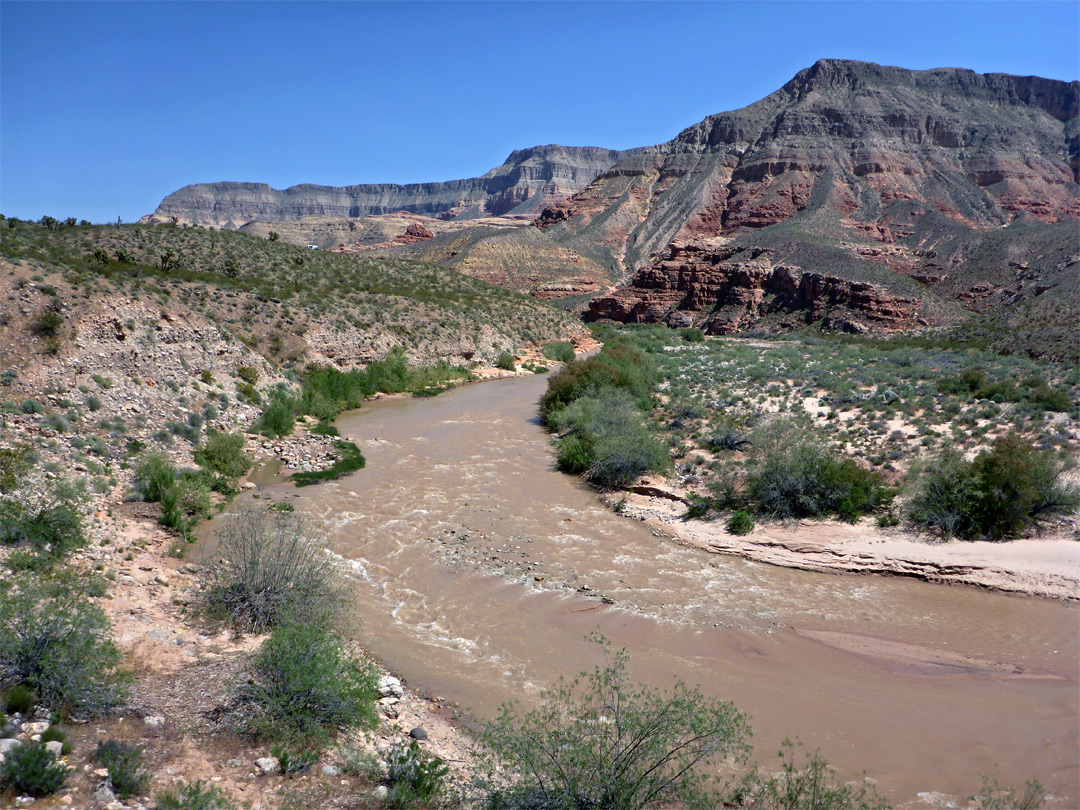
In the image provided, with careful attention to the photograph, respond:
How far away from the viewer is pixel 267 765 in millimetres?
5703

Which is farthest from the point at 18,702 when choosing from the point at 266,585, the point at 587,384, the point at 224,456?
the point at 587,384

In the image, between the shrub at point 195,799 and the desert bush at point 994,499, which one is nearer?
the shrub at point 195,799

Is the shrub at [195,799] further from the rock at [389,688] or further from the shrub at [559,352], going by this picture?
the shrub at [559,352]

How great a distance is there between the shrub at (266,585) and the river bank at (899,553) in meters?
7.27

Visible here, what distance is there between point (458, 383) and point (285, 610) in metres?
25.2

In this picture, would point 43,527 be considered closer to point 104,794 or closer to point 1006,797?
point 104,794

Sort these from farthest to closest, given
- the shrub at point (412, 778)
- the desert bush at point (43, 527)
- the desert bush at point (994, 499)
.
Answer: the desert bush at point (994, 499) < the desert bush at point (43, 527) < the shrub at point (412, 778)

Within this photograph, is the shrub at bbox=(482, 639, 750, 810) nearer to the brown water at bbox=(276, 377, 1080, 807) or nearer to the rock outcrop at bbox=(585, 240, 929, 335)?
the brown water at bbox=(276, 377, 1080, 807)

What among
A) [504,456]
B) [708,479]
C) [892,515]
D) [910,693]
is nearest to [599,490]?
[708,479]

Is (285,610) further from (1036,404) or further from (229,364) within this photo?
(1036,404)

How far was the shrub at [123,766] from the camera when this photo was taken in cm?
495

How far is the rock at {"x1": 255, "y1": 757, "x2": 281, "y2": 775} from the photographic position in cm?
567

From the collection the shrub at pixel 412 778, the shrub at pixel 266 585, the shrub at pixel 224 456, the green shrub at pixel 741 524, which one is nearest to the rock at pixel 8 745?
the shrub at pixel 412 778

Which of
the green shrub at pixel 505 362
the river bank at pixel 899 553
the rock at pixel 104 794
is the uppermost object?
the green shrub at pixel 505 362
